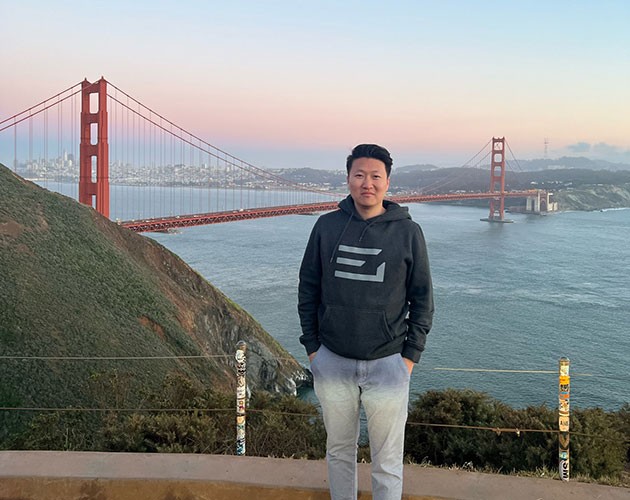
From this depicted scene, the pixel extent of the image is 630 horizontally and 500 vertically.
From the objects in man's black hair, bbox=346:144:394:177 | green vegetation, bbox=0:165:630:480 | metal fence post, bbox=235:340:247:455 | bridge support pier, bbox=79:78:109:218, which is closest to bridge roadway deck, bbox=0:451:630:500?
metal fence post, bbox=235:340:247:455

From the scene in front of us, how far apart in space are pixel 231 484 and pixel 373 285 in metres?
1.22

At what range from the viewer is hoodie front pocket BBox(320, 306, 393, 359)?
7.89 ft

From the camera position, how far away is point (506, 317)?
Result: 2827cm

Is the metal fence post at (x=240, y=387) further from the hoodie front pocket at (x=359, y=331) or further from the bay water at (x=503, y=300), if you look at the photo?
the bay water at (x=503, y=300)

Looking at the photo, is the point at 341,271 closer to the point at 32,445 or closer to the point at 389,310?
the point at 389,310

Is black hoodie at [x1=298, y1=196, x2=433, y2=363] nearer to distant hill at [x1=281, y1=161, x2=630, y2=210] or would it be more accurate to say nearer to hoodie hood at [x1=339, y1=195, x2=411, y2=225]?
hoodie hood at [x1=339, y1=195, x2=411, y2=225]

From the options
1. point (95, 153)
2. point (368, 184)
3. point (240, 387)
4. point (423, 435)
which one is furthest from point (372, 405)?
point (95, 153)

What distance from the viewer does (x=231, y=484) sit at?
9.34 ft

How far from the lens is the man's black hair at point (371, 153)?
2.50 meters

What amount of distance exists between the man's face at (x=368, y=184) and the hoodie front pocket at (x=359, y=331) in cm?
41

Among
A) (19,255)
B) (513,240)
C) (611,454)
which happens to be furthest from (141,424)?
(513,240)

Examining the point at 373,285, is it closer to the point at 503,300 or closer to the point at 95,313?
the point at 95,313

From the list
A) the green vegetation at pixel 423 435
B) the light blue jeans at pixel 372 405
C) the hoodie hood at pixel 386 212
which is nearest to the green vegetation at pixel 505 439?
the green vegetation at pixel 423 435

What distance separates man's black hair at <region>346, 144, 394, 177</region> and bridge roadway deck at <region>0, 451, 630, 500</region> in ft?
4.80
